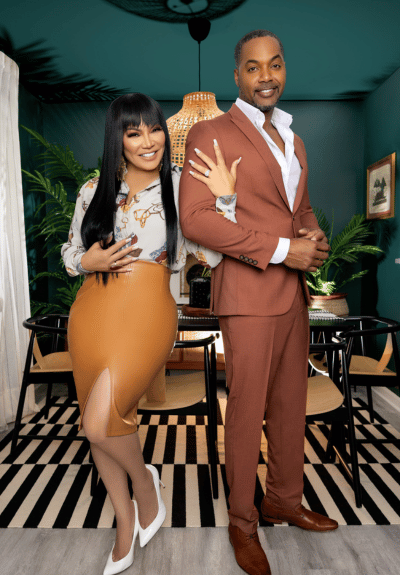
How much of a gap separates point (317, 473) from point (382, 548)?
0.64 m

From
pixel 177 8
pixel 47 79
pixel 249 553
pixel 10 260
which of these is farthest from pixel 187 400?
pixel 47 79

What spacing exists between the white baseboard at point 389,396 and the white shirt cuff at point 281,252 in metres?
2.50

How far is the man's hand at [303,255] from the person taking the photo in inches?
61.1

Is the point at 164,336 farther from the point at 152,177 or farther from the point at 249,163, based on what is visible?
the point at 249,163

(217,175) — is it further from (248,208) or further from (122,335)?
(122,335)

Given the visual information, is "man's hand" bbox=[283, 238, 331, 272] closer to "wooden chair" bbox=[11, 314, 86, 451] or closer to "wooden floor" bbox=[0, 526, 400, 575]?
"wooden floor" bbox=[0, 526, 400, 575]

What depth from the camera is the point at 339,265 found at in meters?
4.73

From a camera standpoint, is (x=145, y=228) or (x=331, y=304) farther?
(x=331, y=304)

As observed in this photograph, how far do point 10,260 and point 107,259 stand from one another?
1.89 meters

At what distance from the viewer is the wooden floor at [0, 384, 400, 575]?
1.65m

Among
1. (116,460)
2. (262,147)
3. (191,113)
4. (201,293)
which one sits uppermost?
(191,113)

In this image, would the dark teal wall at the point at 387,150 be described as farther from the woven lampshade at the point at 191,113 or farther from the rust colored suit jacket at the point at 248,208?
the rust colored suit jacket at the point at 248,208

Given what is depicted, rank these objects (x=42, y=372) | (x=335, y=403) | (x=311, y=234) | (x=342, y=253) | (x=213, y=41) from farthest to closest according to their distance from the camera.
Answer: (x=342, y=253)
(x=213, y=41)
(x=42, y=372)
(x=335, y=403)
(x=311, y=234)

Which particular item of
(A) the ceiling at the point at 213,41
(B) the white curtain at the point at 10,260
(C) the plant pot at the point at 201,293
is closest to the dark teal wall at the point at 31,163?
(A) the ceiling at the point at 213,41
